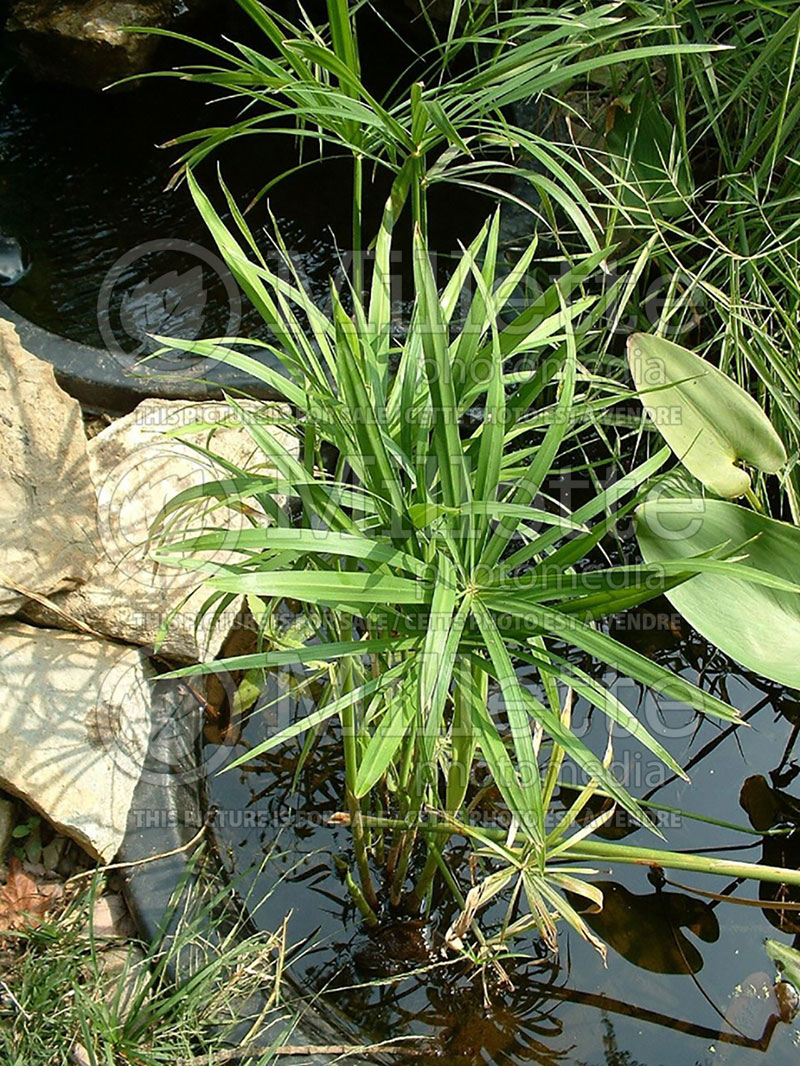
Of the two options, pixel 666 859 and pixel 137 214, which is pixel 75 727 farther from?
pixel 137 214

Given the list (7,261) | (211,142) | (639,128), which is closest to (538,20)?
(211,142)

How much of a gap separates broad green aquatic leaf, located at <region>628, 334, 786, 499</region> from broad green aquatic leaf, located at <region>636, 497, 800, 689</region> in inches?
3.0

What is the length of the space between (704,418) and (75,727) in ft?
3.25

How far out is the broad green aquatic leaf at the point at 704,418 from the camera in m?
1.29

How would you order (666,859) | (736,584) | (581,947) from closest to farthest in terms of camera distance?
(666,859)
(736,584)
(581,947)

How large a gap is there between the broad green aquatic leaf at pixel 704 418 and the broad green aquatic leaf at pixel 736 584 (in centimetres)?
8

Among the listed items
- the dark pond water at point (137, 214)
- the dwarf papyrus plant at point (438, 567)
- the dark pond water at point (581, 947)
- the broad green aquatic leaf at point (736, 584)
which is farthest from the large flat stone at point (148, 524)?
the broad green aquatic leaf at point (736, 584)

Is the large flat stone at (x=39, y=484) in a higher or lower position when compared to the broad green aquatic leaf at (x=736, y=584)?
higher

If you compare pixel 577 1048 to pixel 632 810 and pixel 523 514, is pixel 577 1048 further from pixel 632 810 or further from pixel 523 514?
pixel 523 514

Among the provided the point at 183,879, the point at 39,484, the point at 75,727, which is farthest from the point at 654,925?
the point at 39,484

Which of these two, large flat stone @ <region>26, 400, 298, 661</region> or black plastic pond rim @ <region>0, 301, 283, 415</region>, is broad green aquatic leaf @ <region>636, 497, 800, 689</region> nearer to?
large flat stone @ <region>26, 400, 298, 661</region>

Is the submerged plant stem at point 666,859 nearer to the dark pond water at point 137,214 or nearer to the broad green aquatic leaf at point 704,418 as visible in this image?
the broad green aquatic leaf at point 704,418

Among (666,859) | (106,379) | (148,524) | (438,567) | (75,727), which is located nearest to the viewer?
(438,567)

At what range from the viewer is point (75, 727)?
4.92ft
